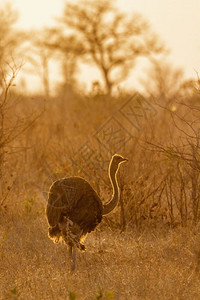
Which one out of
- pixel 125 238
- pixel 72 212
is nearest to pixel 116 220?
pixel 125 238

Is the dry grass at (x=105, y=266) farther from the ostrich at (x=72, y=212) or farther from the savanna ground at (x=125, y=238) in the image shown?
the ostrich at (x=72, y=212)

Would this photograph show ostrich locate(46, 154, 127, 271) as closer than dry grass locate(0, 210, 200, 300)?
No

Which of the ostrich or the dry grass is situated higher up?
the ostrich

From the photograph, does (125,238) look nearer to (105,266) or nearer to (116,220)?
(116,220)

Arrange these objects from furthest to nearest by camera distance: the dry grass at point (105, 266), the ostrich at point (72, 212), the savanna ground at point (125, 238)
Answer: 1. the ostrich at point (72, 212)
2. the savanna ground at point (125, 238)
3. the dry grass at point (105, 266)

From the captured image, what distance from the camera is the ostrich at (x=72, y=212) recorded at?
6266 mm

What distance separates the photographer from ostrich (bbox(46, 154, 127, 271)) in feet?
20.6

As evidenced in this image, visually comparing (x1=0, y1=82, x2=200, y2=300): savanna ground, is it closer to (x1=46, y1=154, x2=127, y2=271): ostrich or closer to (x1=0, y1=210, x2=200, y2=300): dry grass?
(x1=0, y1=210, x2=200, y2=300): dry grass

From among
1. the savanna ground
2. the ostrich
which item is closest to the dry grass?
the savanna ground

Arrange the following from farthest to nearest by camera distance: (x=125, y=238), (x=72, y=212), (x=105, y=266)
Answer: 1. (x=125, y=238)
2. (x=72, y=212)
3. (x=105, y=266)

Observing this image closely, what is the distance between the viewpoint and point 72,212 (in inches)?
248

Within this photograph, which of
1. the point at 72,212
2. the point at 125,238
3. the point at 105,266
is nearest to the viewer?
the point at 105,266

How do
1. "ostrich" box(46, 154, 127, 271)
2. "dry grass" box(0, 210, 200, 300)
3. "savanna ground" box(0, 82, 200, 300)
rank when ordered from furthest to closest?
1. "ostrich" box(46, 154, 127, 271)
2. "savanna ground" box(0, 82, 200, 300)
3. "dry grass" box(0, 210, 200, 300)

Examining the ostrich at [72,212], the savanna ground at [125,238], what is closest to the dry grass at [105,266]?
the savanna ground at [125,238]
